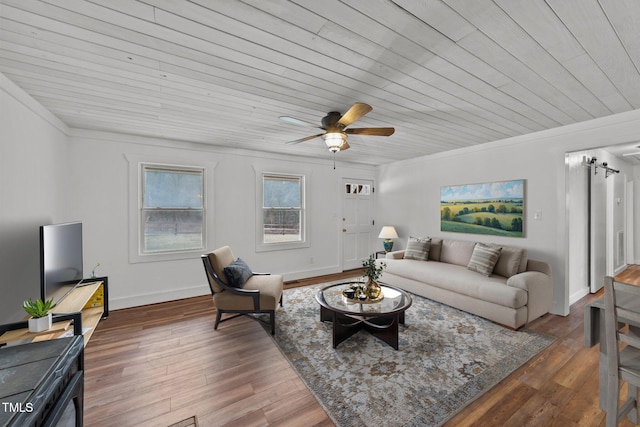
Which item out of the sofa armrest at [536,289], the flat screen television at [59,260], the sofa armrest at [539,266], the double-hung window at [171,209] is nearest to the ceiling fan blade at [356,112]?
the flat screen television at [59,260]

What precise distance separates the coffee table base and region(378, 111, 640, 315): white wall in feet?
7.28

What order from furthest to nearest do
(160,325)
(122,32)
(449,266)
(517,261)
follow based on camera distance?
(449,266) < (517,261) < (160,325) < (122,32)

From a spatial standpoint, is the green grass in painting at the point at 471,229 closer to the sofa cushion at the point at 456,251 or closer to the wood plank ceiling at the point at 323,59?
the sofa cushion at the point at 456,251

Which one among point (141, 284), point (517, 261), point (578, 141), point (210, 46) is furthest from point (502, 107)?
point (141, 284)

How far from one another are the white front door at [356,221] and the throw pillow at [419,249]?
143cm

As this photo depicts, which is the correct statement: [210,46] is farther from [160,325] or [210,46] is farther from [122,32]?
[160,325]

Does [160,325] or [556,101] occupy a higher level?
[556,101]

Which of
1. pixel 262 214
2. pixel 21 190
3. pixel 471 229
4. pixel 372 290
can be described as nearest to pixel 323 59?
pixel 372 290

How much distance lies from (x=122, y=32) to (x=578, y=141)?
4.56m

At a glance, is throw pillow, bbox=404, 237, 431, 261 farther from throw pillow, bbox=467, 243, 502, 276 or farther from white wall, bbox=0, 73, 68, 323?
white wall, bbox=0, 73, 68, 323

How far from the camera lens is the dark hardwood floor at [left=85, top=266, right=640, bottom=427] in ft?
5.65

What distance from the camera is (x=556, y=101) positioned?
2.44 meters

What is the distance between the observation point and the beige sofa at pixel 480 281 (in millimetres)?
2918

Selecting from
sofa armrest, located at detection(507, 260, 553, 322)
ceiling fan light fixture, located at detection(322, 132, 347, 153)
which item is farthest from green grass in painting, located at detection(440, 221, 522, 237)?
ceiling fan light fixture, located at detection(322, 132, 347, 153)
